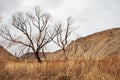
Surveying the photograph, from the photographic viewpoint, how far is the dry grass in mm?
6309

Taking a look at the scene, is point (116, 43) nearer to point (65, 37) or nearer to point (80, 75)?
point (65, 37)

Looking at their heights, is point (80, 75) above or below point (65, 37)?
below

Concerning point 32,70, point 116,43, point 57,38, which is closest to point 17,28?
point 57,38

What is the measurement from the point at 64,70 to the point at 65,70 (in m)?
0.17

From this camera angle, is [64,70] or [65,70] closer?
[65,70]

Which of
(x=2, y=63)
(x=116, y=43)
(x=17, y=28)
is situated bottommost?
(x=2, y=63)

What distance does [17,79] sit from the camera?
24.1ft

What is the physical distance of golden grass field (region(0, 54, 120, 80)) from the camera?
20.7 feet

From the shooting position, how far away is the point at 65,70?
7.20m

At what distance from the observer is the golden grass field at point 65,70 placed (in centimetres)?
632

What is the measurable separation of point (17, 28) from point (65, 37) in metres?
9.51

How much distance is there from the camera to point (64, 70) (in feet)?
24.2

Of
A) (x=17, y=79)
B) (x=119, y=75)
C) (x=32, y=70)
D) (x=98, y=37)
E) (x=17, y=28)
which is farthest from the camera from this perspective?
(x=98, y=37)

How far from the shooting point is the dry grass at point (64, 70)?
20.7ft
